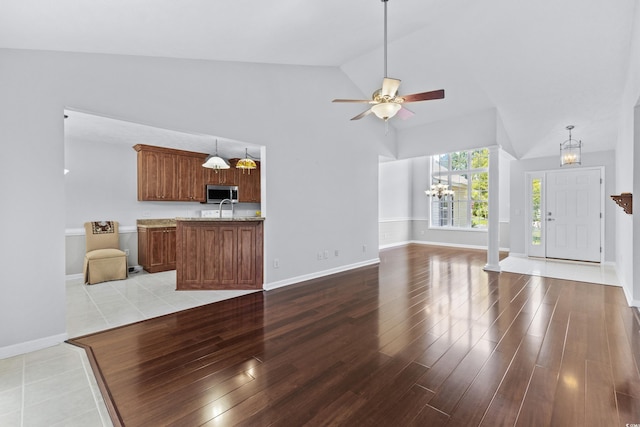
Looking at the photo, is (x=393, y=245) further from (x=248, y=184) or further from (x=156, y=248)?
(x=156, y=248)

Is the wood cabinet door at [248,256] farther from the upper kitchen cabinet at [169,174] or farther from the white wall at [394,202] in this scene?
the white wall at [394,202]

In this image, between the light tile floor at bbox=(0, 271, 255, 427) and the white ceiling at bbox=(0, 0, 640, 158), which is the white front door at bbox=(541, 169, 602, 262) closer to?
the white ceiling at bbox=(0, 0, 640, 158)

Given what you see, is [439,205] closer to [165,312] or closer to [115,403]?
[165,312]

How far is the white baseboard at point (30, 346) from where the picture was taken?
239 cm

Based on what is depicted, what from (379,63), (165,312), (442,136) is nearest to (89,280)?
(165,312)

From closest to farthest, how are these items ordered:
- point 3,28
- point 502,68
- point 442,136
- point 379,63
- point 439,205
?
point 3,28 < point 502,68 < point 379,63 < point 442,136 < point 439,205

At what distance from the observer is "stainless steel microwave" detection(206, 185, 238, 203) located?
6.43m

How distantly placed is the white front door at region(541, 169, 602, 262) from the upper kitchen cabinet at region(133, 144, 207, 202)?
8118mm

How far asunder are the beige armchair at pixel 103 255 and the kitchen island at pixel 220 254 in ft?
4.59

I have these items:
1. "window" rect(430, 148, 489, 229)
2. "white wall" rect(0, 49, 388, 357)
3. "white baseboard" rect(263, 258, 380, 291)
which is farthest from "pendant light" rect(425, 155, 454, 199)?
"white baseboard" rect(263, 258, 380, 291)

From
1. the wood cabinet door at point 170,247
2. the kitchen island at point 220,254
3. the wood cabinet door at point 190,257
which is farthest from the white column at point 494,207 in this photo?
the wood cabinet door at point 170,247

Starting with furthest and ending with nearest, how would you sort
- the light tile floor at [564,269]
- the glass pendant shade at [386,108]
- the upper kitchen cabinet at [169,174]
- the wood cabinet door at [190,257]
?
the upper kitchen cabinet at [169,174] < the light tile floor at [564,269] < the wood cabinet door at [190,257] < the glass pendant shade at [386,108]

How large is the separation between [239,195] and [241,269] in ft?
10.8

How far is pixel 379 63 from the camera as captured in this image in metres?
4.88
